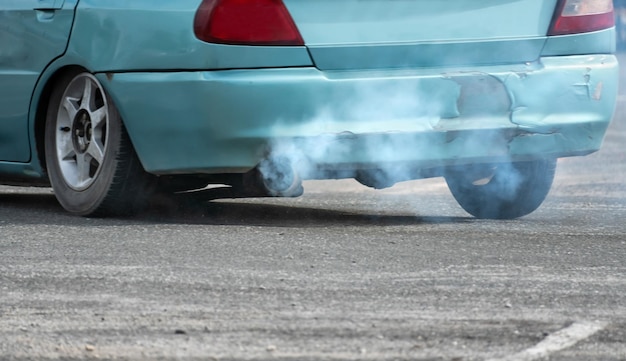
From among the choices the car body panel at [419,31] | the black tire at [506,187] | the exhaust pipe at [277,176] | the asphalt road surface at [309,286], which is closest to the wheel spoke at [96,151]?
the asphalt road surface at [309,286]

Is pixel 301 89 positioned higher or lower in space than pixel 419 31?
lower

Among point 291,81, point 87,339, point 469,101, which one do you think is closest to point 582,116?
point 469,101

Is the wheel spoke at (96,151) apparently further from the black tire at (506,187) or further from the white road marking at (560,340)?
the white road marking at (560,340)

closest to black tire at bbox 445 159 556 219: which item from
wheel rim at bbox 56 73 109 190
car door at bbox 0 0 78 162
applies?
wheel rim at bbox 56 73 109 190

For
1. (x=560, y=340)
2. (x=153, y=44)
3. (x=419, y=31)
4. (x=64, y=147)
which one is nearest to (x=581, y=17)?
(x=419, y=31)

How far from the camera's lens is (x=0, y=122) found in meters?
6.89

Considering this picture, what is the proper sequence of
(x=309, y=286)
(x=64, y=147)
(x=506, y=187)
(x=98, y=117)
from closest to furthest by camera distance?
(x=309, y=286) → (x=98, y=117) → (x=64, y=147) → (x=506, y=187)

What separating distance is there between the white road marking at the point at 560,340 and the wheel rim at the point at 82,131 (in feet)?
9.05

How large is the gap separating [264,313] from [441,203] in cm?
392

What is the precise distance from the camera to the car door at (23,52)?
646 centimetres

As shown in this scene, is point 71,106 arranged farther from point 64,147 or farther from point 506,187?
point 506,187

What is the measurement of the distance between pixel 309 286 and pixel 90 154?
80.4 inches

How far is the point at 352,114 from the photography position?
233 inches

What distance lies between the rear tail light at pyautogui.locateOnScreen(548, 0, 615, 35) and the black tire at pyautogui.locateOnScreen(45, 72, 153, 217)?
1861 millimetres
